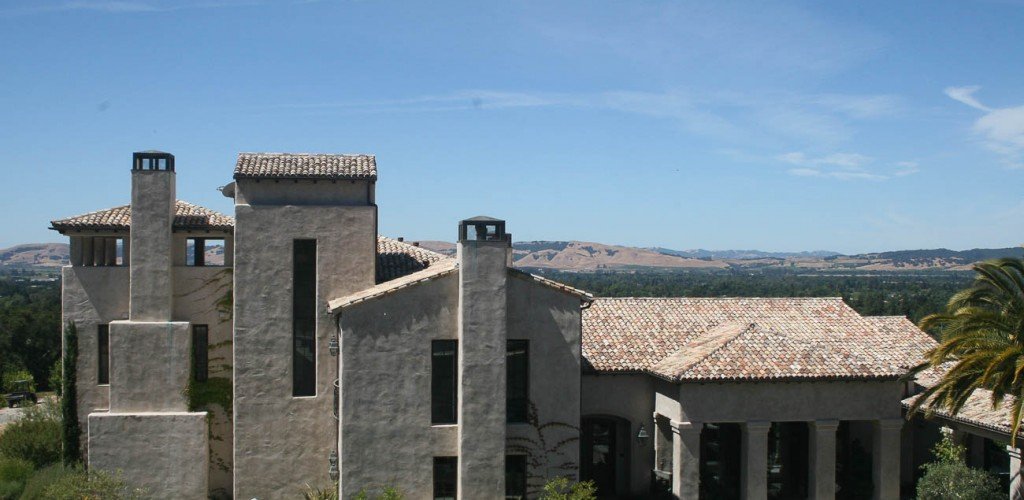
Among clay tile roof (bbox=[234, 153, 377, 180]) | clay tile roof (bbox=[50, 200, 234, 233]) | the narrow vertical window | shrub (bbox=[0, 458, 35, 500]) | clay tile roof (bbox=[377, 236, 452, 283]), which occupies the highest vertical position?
clay tile roof (bbox=[234, 153, 377, 180])

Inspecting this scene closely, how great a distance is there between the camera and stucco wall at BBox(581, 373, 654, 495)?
2544cm

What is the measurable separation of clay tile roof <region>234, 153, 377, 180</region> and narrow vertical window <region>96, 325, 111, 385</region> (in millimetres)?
6794

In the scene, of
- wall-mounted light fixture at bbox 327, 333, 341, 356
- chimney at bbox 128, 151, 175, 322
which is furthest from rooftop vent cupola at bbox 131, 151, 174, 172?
wall-mounted light fixture at bbox 327, 333, 341, 356

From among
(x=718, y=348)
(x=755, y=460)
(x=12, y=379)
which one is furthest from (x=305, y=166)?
(x=12, y=379)

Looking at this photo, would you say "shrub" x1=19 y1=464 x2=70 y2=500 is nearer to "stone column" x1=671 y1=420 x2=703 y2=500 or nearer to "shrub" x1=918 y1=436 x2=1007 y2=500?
"stone column" x1=671 y1=420 x2=703 y2=500

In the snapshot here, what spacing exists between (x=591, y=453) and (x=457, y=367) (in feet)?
20.9

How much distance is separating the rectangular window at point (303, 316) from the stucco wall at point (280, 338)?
20cm

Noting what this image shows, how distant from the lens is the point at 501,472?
21953 mm

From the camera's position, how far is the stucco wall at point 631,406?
2544cm

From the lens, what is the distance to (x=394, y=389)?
21953 millimetres

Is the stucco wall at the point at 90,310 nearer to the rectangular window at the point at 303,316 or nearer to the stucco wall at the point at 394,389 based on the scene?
the rectangular window at the point at 303,316

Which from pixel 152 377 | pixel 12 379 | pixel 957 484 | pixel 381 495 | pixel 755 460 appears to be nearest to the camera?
pixel 381 495

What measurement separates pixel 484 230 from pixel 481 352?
3.16 meters

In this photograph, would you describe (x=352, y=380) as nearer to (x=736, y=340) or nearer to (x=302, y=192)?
(x=302, y=192)
